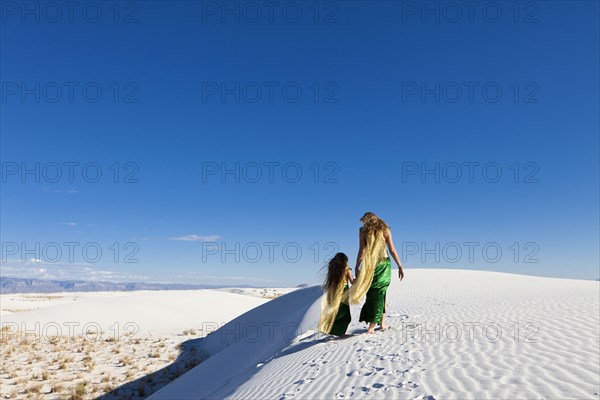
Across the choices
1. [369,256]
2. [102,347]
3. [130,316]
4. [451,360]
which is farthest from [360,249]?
[130,316]

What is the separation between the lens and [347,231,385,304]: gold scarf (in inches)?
237

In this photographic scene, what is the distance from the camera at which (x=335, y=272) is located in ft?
21.1

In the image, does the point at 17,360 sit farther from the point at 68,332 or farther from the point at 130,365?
the point at 68,332

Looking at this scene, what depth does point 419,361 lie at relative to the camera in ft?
14.7

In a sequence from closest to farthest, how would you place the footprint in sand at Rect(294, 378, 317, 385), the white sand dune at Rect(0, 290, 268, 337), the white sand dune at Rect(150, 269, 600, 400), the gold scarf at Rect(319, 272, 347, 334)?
the white sand dune at Rect(150, 269, 600, 400)
the footprint in sand at Rect(294, 378, 317, 385)
the gold scarf at Rect(319, 272, 347, 334)
the white sand dune at Rect(0, 290, 268, 337)

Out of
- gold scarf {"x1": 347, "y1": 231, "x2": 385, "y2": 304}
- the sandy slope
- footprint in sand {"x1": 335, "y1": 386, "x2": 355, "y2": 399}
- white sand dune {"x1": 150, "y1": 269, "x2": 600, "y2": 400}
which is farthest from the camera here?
the sandy slope

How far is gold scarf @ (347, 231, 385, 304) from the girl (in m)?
0.27

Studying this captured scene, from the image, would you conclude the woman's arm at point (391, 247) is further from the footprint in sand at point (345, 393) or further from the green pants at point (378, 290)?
the footprint in sand at point (345, 393)

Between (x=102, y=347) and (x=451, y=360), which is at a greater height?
(x=451, y=360)

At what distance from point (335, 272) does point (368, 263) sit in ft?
2.25

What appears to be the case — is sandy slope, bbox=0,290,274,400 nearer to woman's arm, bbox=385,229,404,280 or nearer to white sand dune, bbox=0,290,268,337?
white sand dune, bbox=0,290,268,337

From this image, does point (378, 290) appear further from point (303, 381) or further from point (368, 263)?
point (303, 381)

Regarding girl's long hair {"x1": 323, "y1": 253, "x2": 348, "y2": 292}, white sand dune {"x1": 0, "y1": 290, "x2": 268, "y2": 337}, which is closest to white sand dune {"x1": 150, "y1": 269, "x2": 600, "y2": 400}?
girl's long hair {"x1": 323, "y1": 253, "x2": 348, "y2": 292}

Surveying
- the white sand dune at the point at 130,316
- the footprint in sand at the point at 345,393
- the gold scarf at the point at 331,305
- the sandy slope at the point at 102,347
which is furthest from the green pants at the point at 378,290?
the white sand dune at the point at 130,316
